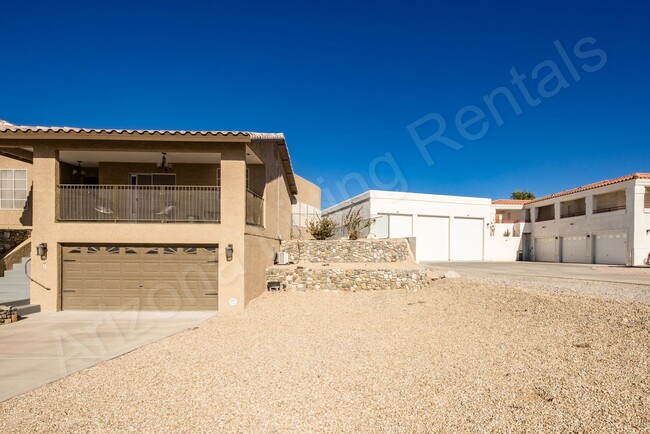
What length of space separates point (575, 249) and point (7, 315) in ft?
116

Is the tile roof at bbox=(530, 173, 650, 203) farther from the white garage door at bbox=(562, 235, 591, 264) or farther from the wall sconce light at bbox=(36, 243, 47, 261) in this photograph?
the wall sconce light at bbox=(36, 243, 47, 261)

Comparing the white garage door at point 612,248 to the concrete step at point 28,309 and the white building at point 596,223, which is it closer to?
the white building at point 596,223

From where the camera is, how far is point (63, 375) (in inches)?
222

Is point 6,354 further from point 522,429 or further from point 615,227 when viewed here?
point 615,227

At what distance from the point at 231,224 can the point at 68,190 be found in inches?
197

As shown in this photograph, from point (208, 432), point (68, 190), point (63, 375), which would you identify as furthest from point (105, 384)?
point (68, 190)

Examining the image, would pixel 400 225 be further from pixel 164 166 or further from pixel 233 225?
pixel 233 225

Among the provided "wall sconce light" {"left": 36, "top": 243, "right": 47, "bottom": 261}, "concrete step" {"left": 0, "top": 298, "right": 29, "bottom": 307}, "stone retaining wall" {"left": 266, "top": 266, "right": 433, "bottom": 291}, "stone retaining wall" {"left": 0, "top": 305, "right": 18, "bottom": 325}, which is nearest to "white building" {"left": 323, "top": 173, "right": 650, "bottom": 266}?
"stone retaining wall" {"left": 266, "top": 266, "right": 433, "bottom": 291}

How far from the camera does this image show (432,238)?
30594 millimetres

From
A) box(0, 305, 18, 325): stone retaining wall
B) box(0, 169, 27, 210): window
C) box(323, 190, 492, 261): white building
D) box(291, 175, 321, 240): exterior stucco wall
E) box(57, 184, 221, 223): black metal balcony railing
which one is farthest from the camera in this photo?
box(323, 190, 492, 261): white building

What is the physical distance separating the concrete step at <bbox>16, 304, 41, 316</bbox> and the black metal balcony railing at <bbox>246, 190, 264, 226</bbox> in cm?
616

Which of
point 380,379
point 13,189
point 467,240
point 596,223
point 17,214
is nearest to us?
point 380,379

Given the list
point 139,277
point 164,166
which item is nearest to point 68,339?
point 139,277

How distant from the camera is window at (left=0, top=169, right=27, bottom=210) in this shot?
49.8 feet
